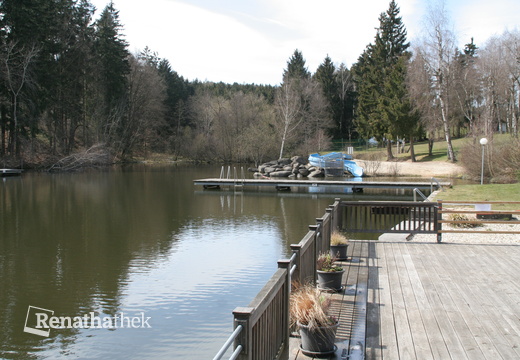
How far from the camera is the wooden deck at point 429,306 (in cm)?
468

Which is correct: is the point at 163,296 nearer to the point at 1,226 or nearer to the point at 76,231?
the point at 76,231

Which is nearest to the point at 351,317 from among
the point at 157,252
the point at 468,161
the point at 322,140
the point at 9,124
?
the point at 157,252

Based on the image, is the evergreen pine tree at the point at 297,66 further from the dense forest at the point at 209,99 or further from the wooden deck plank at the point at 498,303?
the wooden deck plank at the point at 498,303

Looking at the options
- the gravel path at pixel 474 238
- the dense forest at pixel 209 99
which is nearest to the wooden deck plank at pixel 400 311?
the gravel path at pixel 474 238

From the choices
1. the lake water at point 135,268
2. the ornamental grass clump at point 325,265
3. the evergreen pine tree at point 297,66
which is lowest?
the lake water at point 135,268

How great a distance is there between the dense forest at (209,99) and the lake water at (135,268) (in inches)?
747

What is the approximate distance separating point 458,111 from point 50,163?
38.0 meters

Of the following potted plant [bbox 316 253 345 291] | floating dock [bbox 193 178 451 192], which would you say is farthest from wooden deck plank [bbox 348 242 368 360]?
floating dock [bbox 193 178 451 192]

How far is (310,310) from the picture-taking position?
4406mm

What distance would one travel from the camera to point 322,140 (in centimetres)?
5716

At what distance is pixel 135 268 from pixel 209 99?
60.1m

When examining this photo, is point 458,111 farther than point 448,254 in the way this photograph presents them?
Yes

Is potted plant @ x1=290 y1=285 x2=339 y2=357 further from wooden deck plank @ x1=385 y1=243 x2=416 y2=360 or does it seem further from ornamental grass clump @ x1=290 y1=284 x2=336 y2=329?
wooden deck plank @ x1=385 y1=243 x2=416 y2=360

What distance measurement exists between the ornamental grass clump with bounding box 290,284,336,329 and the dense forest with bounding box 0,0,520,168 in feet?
88.8
